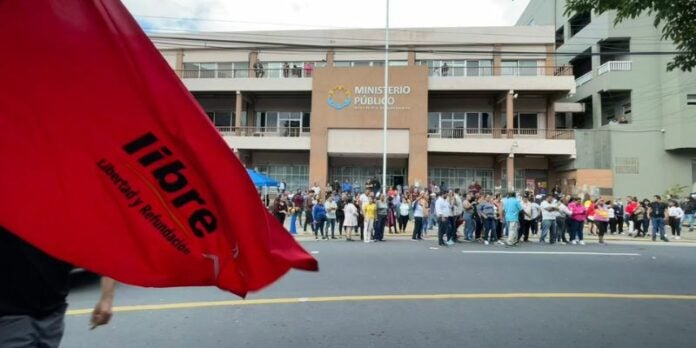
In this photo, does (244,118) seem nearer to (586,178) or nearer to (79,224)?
(586,178)

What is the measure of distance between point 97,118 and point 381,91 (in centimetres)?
2743

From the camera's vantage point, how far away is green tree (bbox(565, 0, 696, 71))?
5.79 m

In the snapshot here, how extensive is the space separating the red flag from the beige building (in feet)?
86.7

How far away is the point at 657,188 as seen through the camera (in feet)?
92.3

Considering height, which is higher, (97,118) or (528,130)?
(528,130)

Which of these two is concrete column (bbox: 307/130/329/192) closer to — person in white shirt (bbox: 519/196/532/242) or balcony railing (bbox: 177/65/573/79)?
balcony railing (bbox: 177/65/573/79)

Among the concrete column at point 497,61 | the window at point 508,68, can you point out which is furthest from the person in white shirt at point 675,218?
the concrete column at point 497,61

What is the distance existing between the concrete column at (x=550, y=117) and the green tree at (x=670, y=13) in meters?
23.6

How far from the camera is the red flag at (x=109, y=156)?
1.69m

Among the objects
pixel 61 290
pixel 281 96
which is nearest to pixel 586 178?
pixel 281 96

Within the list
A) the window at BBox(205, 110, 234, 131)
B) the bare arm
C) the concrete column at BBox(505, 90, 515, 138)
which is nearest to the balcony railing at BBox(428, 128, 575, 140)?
the concrete column at BBox(505, 90, 515, 138)

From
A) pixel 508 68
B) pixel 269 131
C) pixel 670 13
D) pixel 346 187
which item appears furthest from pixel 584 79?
pixel 670 13

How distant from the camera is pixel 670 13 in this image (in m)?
5.89

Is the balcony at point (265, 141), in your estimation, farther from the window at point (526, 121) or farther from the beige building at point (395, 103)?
the window at point (526, 121)
